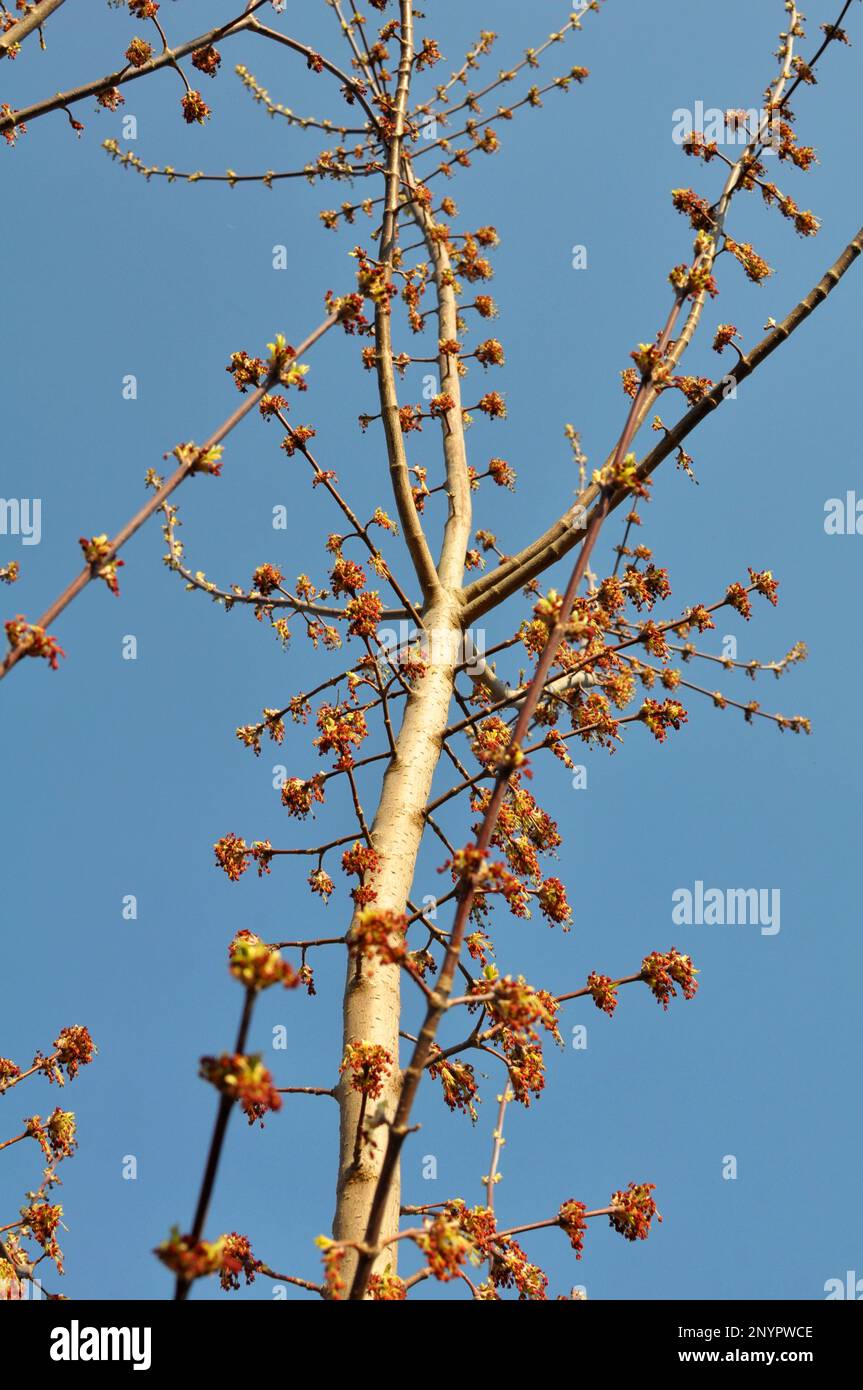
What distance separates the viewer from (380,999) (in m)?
4.58

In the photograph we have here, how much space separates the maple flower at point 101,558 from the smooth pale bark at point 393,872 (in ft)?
5.99

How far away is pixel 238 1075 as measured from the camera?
1.54m

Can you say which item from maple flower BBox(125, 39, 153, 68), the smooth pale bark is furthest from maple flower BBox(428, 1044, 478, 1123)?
maple flower BBox(125, 39, 153, 68)

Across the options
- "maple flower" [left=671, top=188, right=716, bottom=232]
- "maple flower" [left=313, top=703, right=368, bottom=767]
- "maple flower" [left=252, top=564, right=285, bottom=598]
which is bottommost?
"maple flower" [left=313, top=703, right=368, bottom=767]

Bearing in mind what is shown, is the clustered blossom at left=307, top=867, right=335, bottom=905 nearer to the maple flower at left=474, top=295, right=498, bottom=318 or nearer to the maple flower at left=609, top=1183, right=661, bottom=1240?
the maple flower at left=609, top=1183, right=661, bottom=1240

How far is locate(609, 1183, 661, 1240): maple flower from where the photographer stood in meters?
3.93

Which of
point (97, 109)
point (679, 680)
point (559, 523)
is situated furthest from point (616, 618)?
point (97, 109)

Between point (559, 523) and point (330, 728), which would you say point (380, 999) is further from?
point (559, 523)

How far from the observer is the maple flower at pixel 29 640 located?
2.27 meters

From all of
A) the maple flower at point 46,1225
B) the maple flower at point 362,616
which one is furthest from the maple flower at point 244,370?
the maple flower at point 46,1225

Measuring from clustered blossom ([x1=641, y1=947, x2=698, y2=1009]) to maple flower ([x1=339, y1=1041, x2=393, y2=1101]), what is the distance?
1098 millimetres

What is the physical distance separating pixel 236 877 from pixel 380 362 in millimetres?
3705

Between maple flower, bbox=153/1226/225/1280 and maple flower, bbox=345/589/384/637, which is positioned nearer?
maple flower, bbox=153/1226/225/1280
